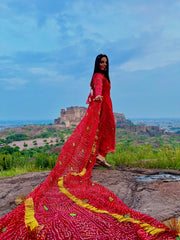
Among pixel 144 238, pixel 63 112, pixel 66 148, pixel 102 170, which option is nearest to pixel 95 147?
pixel 102 170

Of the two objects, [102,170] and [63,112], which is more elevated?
Result: [63,112]

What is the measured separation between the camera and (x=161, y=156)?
15.6 feet

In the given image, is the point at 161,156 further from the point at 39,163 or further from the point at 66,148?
the point at 39,163

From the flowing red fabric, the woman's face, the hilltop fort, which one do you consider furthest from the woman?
Result: the hilltop fort

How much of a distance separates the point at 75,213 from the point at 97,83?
2.42m

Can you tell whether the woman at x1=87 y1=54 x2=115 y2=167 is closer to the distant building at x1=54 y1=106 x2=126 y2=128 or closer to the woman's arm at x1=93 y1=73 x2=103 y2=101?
the woman's arm at x1=93 y1=73 x2=103 y2=101

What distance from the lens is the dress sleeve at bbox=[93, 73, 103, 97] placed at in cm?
367

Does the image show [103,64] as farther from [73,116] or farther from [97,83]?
[73,116]

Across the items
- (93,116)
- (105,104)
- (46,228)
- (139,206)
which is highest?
(105,104)

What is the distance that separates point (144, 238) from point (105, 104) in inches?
112

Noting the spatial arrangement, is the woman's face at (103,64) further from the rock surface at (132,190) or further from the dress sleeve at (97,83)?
the rock surface at (132,190)

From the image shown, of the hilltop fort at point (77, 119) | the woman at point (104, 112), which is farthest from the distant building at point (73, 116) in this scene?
the woman at point (104, 112)

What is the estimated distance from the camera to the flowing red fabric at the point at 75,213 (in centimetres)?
155

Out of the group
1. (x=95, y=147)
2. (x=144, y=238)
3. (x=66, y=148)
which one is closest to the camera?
(x=144, y=238)
